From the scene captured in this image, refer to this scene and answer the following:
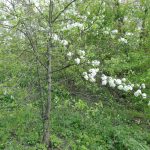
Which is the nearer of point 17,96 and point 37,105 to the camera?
point 17,96

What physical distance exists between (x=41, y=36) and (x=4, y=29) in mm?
664

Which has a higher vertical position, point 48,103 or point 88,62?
point 88,62

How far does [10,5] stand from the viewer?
5.88 metres

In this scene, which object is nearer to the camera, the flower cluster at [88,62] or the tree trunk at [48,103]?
the flower cluster at [88,62]

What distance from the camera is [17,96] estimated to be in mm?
5863

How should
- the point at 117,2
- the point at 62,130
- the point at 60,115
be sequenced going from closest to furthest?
the point at 62,130
the point at 60,115
the point at 117,2

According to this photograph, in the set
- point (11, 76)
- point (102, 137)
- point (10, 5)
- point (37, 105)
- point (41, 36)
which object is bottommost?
point (102, 137)

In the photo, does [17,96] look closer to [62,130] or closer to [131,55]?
[62,130]

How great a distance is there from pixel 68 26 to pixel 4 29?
3.42ft

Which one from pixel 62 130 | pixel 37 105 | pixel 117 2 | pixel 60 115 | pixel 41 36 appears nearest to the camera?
pixel 41 36

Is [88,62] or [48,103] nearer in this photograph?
[88,62]

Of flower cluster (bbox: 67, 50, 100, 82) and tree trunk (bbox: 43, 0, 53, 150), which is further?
tree trunk (bbox: 43, 0, 53, 150)

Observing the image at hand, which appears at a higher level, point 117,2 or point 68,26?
point 117,2

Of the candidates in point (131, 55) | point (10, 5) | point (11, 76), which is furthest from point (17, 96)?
point (131, 55)
